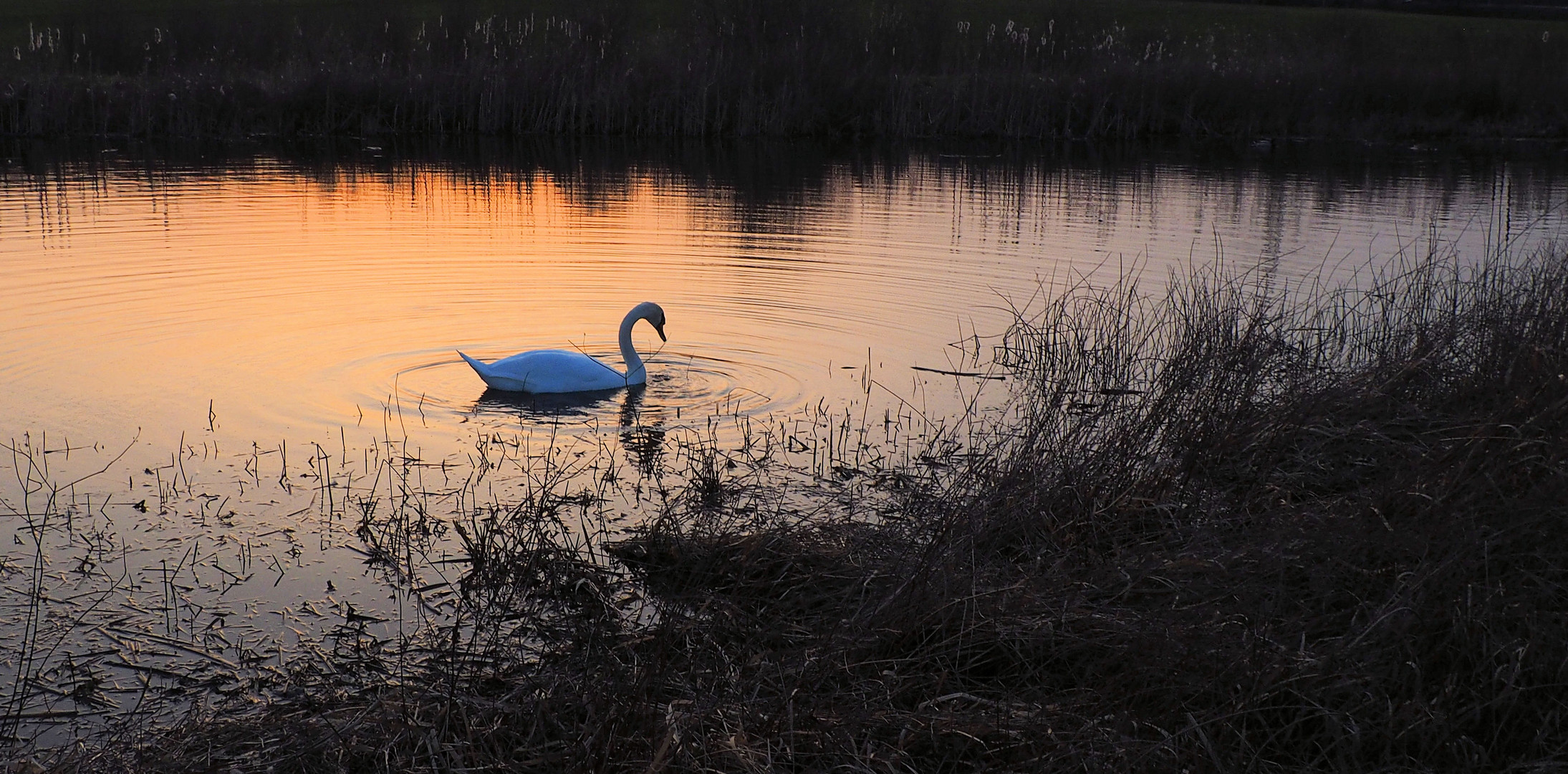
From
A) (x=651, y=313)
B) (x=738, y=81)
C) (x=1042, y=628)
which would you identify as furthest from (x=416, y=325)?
(x=738, y=81)

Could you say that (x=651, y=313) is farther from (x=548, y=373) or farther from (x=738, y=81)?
(x=738, y=81)

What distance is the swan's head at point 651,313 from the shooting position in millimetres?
9516

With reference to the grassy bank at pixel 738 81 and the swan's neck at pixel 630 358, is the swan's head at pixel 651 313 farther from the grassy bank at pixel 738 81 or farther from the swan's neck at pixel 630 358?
the grassy bank at pixel 738 81

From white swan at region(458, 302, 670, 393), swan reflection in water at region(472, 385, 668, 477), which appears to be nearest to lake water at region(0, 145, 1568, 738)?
swan reflection in water at region(472, 385, 668, 477)

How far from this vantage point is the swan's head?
9.52m

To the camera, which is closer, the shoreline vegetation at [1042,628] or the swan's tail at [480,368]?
the shoreline vegetation at [1042,628]

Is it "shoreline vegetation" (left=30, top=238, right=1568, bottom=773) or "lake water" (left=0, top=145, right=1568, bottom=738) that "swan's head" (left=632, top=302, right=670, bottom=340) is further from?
"shoreline vegetation" (left=30, top=238, right=1568, bottom=773)

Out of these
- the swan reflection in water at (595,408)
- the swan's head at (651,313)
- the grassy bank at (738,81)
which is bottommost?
the swan reflection in water at (595,408)

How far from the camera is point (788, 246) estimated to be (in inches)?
611

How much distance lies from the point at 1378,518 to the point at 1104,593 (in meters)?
1.05

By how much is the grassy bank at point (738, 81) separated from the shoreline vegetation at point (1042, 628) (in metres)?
24.3

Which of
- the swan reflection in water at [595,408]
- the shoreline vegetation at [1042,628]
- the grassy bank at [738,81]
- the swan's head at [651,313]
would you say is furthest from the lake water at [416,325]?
the grassy bank at [738,81]

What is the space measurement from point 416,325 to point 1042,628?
300 inches

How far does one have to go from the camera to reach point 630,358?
9.29m
